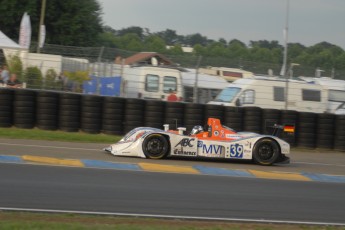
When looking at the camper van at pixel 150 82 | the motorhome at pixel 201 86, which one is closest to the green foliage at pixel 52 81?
the camper van at pixel 150 82

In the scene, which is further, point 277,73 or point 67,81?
point 277,73

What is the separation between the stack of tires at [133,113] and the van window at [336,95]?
8671mm

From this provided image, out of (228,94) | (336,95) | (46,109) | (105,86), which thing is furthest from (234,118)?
(336,95)

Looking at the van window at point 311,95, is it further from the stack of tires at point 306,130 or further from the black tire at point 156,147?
the black tire at point 156,147

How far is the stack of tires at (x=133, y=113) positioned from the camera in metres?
16.5

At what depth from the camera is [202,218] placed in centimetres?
791

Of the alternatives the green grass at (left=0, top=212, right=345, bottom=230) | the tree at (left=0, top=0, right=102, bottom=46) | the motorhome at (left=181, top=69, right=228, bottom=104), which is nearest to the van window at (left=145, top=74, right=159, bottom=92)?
the motorhome at (left=181, top=69, right=228, bottom=104)

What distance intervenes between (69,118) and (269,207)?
8.48 meters

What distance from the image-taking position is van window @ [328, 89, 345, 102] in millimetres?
22266

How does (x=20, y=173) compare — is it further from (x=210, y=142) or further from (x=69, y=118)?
(x=69, y=118)

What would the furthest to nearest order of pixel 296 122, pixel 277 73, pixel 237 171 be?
pixel 277 73
pixel 296 122
pixel 237 171

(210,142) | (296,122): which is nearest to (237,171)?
(210,142)

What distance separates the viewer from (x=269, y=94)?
20.1 meters

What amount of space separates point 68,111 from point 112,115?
1.16 metres
